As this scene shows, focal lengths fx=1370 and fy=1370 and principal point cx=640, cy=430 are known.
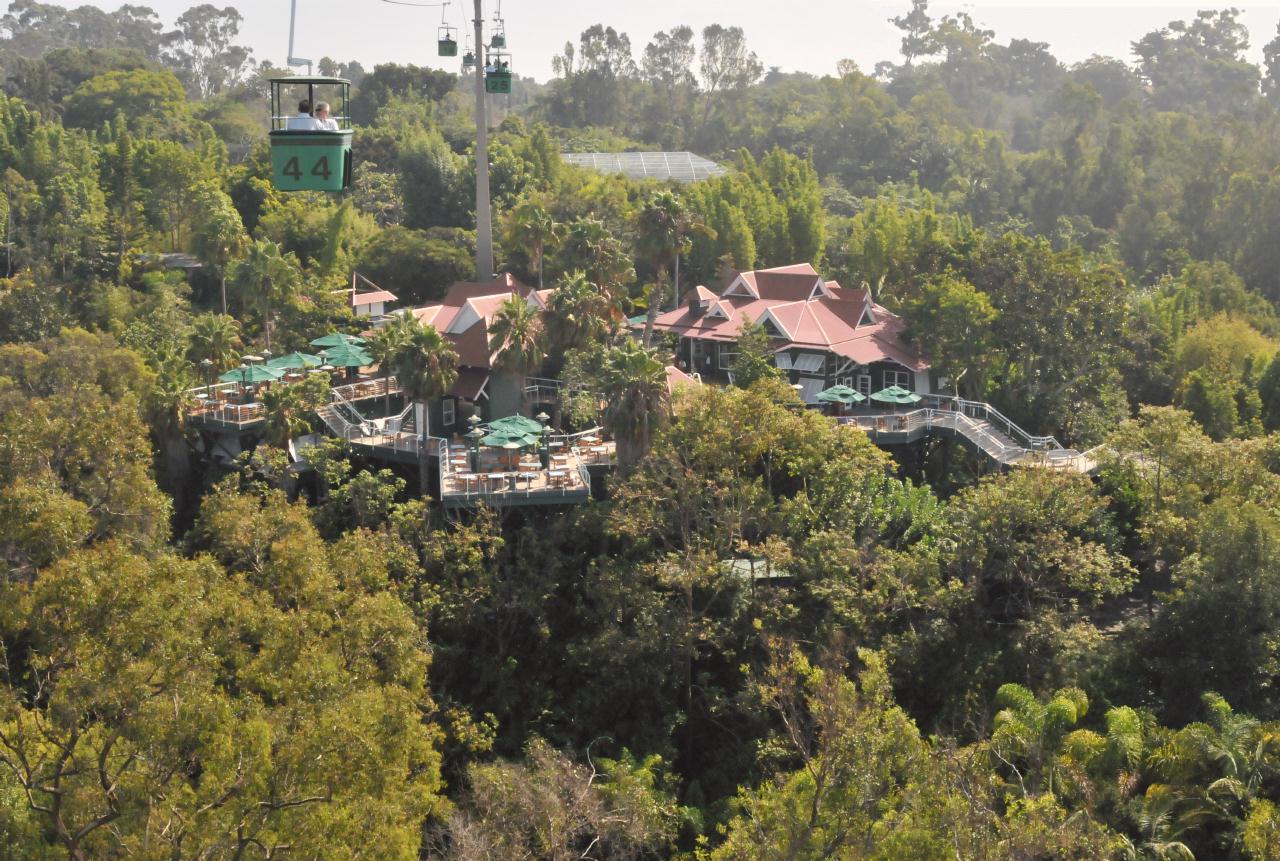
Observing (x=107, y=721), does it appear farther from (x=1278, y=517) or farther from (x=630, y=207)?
(x=630, y=207)

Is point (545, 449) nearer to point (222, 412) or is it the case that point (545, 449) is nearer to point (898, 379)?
point (222, 412)

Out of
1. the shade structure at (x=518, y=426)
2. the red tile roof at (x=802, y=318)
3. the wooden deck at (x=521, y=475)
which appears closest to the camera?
the wooden deck at (x=521, y=475)

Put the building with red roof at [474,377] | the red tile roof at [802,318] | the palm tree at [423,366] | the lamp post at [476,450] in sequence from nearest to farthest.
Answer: the lamp post at [476,450]
the palm tree at [423,366]
the building with red roof at [474,377]
the red tile roof at [802,318]

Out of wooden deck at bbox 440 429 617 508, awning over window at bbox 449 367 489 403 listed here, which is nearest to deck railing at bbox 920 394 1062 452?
wooden deck at bbox 440 429 617 508

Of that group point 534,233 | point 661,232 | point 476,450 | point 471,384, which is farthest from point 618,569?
point 534,233

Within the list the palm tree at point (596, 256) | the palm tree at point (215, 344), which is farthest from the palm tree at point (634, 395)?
the palm tree at point (215, 344)

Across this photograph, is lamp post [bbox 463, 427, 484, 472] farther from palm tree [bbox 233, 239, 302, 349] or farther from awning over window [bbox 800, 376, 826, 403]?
palm tree [bbox 233, 239, 302, 349]

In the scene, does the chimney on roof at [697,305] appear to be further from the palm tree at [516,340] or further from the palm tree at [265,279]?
the palm tree at [265,279]
